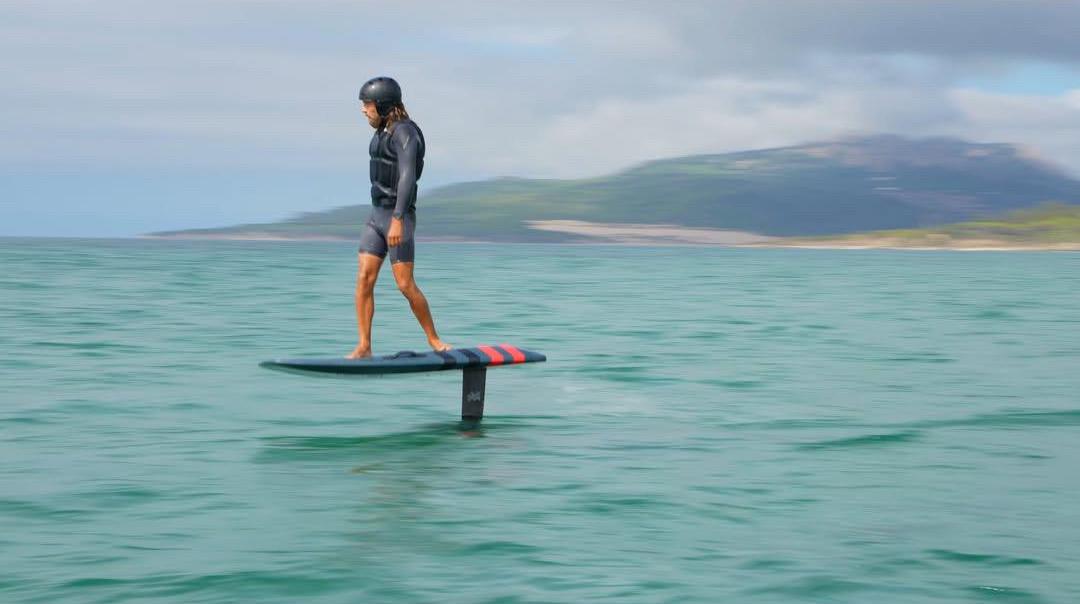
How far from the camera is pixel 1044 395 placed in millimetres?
17375

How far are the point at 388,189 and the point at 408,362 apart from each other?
1.59 m

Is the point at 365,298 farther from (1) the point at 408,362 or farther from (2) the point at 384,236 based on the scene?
(1) the point at 408,362

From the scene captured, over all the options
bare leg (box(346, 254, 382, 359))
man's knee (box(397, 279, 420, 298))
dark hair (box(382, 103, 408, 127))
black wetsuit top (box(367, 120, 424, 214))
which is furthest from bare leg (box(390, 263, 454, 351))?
dark hair (box(382, 103, 408, 127))

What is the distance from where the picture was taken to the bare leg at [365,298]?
37.9 ft

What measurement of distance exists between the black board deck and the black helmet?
2.23 metres

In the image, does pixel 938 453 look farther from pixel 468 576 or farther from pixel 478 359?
pixel 468 576

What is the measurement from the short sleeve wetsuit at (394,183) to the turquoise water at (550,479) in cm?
194

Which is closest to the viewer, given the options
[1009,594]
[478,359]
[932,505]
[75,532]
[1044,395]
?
[1009,594]

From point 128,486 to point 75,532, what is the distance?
1.56 meters

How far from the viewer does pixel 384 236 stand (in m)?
11.6

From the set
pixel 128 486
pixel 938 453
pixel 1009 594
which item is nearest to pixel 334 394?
pixel 128 486

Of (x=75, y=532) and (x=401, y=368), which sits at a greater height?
(x=401, y=368)

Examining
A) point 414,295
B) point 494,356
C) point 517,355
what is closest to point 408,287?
point 414,295

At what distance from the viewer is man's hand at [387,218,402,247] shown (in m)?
11.4
